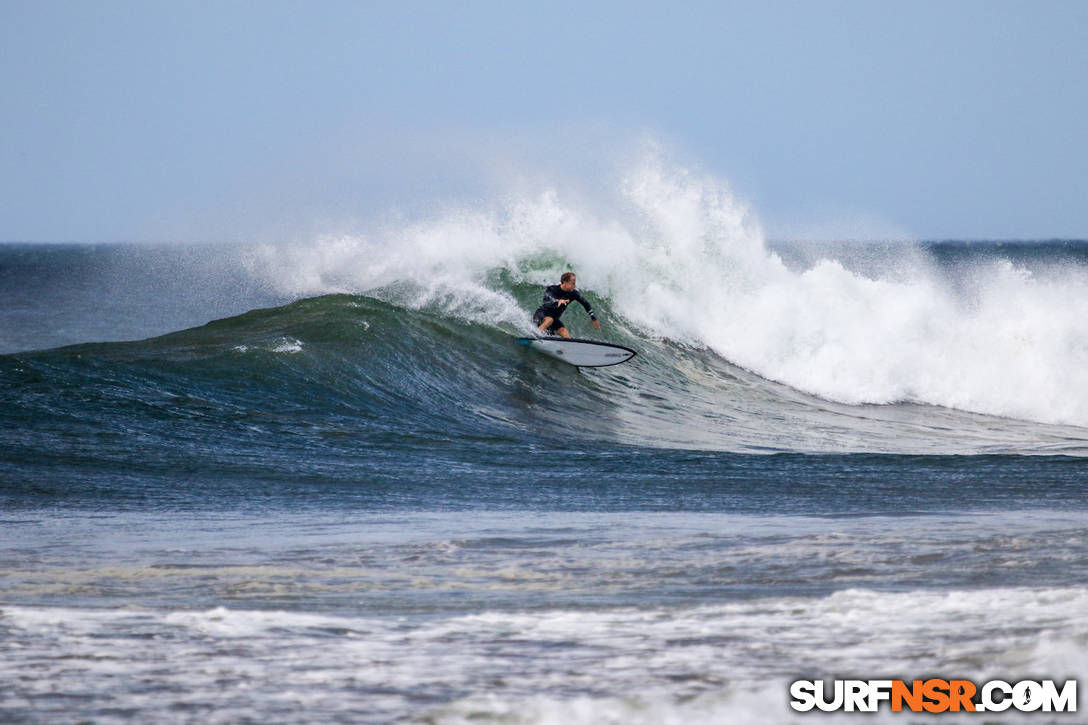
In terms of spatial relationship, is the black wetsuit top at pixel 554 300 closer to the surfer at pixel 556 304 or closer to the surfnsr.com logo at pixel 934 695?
the surfer at pixel 556 304

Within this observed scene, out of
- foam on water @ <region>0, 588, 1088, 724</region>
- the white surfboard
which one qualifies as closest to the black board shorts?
the white surfboard

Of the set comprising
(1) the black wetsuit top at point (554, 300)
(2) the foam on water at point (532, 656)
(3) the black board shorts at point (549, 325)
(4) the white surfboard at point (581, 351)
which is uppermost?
(1) the black wetsuit top at point (554, 300)

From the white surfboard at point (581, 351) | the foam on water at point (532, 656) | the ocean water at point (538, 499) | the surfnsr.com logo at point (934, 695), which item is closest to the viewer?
the surfnsr.com logo at point (934, 695)

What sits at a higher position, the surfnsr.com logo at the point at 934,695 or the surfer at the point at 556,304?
the surfer at the point at 556,304

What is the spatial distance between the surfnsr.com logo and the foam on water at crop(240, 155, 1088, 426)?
1398cm

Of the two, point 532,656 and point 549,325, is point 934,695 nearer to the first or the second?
point 532,656

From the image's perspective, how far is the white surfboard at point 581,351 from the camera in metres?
15.4

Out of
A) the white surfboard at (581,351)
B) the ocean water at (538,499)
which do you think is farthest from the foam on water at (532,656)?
the white surfboard at (581,351)

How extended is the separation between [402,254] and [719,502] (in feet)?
44.5

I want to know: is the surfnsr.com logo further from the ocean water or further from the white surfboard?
the white surfboard

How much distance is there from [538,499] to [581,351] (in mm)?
7450

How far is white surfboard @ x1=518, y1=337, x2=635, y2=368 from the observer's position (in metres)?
15.4

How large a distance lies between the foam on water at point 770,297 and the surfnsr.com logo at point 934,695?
14.0 meters

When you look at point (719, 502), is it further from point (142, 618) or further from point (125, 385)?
point (125, 385)
